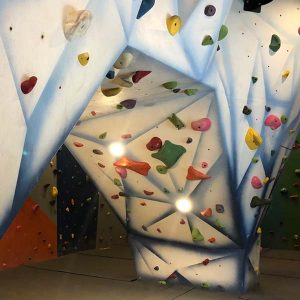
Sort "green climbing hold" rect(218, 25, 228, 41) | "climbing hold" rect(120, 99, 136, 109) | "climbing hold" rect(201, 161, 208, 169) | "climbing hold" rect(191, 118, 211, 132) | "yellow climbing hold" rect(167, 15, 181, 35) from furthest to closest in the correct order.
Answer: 1. "climbing hold" rect(201, 161, 208, 169)
2. "climbing hold" rect(191, 118, 211, 132)
3. "climbing hold" rect(120, 99, 136, 109)
4. "green climbing hold" rect(218, 25, 228, 41)
5. "yellow climbing hold" rect(167, 15, 181, 35)

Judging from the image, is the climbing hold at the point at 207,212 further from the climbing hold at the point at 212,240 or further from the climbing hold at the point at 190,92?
the climbing hold at the point at 190,92

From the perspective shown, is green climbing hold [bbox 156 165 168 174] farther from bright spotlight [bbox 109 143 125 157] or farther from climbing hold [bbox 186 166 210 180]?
bright spotlight [bbox 109 143 125 157]

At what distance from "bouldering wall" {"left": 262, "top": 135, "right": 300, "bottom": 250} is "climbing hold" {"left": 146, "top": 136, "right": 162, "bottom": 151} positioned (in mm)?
2659

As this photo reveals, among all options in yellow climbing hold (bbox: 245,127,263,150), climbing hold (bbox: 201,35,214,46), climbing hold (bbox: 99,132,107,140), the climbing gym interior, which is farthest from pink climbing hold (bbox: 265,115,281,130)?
climbing hold (bbox: 99,132,107,140)

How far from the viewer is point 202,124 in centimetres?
303

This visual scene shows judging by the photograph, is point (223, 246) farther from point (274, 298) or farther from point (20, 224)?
point (20, 224)

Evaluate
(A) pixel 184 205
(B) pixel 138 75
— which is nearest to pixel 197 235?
(A) pixel 184 205

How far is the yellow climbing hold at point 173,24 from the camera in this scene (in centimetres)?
218

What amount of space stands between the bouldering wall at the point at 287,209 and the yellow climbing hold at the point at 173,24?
358cm

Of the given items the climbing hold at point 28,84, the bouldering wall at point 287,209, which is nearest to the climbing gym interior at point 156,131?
the climbing hold at point 28,84

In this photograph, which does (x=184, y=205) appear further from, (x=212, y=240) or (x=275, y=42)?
(x=275, y=42)

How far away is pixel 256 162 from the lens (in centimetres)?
326

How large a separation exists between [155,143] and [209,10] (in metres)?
1.07

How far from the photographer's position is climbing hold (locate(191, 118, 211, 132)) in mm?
3021
